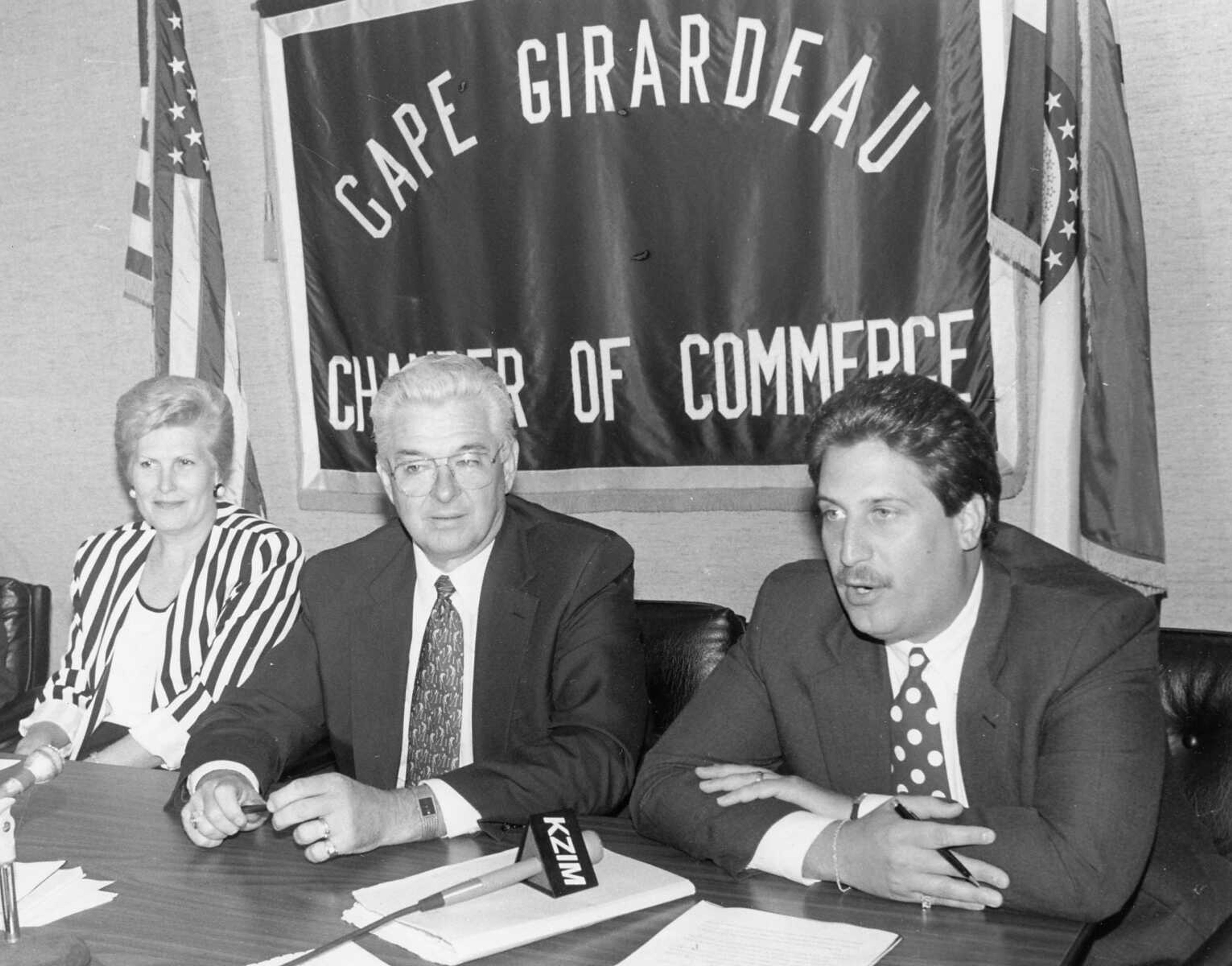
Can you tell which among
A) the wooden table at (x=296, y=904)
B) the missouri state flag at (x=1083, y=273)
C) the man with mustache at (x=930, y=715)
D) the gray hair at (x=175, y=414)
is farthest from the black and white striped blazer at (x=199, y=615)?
the missouri state flag at (x=1083, y=273)

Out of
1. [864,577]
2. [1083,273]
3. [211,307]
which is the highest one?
[211,307]

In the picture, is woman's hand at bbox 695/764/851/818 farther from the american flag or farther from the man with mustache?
the american flag

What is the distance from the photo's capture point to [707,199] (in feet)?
10.7

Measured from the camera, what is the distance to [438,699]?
2410mm

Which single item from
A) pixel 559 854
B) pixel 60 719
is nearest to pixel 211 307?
pixel 60 719

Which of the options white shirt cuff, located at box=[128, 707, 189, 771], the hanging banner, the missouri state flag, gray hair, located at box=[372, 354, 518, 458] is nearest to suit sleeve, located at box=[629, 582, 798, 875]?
gray hair, located at box=[372, 354, 518, 458]

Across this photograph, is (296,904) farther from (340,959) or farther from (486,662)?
(486,662)

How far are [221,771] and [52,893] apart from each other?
0.42 metres

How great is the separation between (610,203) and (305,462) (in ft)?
4.16

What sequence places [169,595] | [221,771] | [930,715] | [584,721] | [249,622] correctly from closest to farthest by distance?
1. [930,715]
2. [221,771]
3. [584,721]
4. [249,622]
5. [169,595]

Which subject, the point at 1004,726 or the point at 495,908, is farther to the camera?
the point at 1004,726

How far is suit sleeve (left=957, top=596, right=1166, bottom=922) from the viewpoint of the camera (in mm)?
1584

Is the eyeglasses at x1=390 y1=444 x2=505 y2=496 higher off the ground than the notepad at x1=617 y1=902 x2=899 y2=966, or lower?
higher

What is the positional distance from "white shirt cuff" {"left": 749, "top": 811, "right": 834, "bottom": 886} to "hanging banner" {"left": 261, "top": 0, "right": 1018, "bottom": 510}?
1.50 meters
